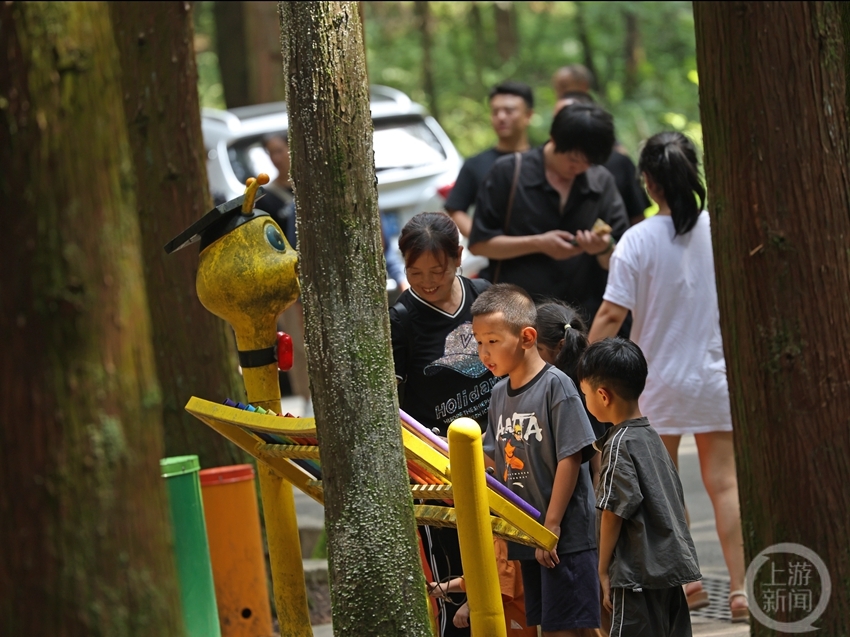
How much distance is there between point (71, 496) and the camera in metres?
2.14

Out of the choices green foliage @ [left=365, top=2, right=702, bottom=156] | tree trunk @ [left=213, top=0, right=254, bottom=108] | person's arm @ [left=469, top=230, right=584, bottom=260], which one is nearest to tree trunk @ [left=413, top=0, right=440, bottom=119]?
green foliage @ [left=365, top=2, right=702, bottom=156]

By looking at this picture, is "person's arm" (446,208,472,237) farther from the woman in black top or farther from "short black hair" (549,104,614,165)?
the woman in black top

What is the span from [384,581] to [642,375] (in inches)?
43.6

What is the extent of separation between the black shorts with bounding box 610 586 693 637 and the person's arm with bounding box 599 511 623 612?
30 millimetres

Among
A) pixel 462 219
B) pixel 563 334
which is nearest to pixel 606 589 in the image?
pixel 563 334

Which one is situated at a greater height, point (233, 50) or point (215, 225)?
point (233, 50)

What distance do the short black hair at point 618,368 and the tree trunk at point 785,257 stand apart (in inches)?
23.8

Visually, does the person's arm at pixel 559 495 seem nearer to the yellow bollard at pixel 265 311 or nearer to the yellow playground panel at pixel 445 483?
the yellow playground panel at pixel 445 483

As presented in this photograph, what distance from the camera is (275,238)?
404 centimetres

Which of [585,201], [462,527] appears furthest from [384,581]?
[585,201]

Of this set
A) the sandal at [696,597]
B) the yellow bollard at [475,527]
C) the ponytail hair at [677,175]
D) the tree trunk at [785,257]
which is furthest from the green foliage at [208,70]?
the tree trunk at [785,257]

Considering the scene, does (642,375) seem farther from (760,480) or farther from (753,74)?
(753,74)

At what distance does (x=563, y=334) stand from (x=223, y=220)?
Result: 1.30m

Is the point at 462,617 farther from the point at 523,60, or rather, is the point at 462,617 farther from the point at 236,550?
the point at 523,60
